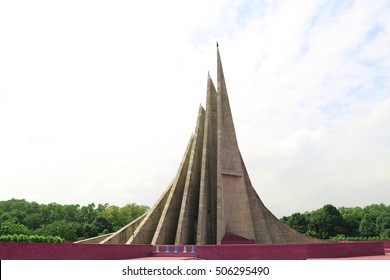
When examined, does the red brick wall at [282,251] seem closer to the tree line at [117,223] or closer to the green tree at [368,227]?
the tree line at [117,223]

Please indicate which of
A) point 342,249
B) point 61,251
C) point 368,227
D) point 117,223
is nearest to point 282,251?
point 342,249

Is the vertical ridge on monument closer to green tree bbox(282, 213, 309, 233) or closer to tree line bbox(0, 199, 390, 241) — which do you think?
tree line bbox(0, 199, 390, 241)

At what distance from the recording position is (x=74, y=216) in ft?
185

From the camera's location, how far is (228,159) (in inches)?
856

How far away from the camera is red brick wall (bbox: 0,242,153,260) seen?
35.6 ft

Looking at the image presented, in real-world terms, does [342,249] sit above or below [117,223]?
below

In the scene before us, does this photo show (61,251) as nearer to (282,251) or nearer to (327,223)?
(282,251)

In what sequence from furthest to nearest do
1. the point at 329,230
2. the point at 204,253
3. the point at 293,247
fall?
the point at 329,230
the point at 204,253
the point at 293,247

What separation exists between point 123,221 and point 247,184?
3645 centimetres

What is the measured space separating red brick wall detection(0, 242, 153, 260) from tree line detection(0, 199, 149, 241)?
25.2m

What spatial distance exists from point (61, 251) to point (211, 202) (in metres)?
10.9
